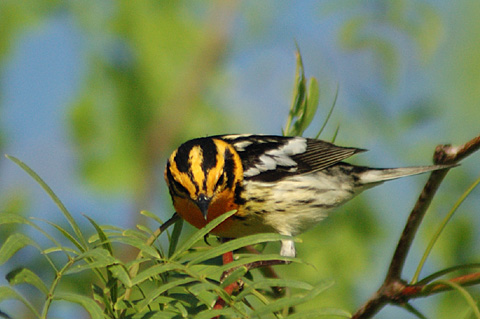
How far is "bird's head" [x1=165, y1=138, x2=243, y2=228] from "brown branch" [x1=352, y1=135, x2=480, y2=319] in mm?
1250

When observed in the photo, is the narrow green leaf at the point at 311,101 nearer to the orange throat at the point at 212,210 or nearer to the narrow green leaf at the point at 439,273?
the orange throat at the point at 212,210

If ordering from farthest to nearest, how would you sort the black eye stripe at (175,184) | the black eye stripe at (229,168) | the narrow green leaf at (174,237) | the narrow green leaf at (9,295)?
the black eye stripe at (229,168)
the black eye stripe at (175,184)
the narrow green leaf at (174,237)
the narrow green leaf at (9,295)

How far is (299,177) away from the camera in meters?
4.40

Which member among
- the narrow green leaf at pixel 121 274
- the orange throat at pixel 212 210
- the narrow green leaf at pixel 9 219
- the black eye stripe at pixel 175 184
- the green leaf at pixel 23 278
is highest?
the black eye stripe at pixel 175 184

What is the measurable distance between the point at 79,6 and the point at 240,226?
1698 millimetres

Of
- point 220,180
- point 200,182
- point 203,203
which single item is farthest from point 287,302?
point 220,180

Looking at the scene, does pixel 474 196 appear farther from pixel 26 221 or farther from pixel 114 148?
pixel 26 221

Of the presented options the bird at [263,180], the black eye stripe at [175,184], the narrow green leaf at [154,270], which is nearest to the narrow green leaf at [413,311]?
the narrow green leaf at [154,270]

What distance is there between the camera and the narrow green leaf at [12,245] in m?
1.39

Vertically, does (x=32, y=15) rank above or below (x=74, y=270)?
above

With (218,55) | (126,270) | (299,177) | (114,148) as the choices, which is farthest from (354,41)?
(126,270)

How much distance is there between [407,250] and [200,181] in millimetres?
1495

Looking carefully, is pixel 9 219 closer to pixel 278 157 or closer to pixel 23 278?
pixel 23 278

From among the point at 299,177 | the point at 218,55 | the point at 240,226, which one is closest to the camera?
the point at 240,226
